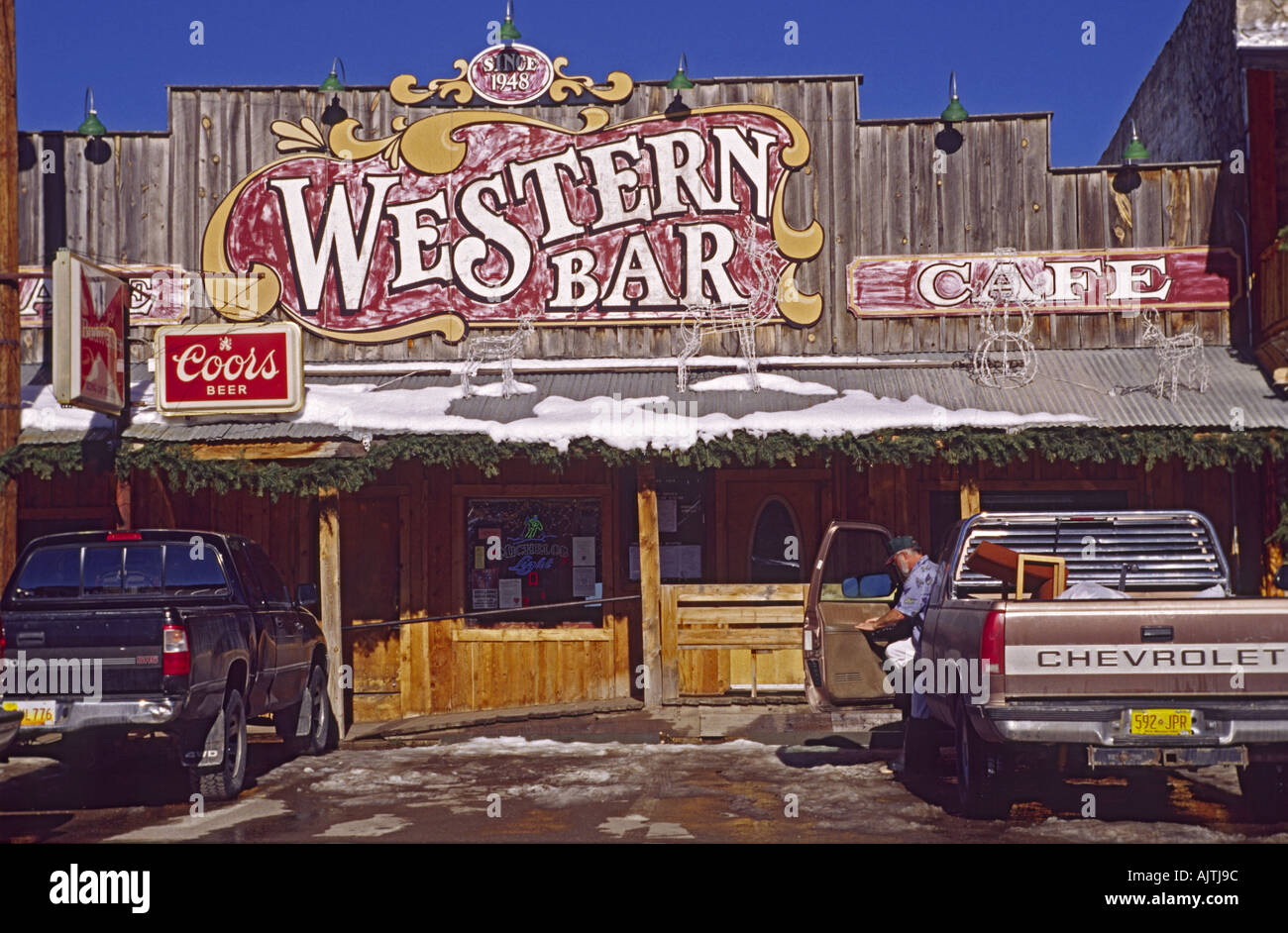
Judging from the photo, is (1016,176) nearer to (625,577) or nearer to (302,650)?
(625,577)

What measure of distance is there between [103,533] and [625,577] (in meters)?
6.85

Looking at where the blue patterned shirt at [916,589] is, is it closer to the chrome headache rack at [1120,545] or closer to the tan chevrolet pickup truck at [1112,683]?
the chrome headache rack at [1120,545]

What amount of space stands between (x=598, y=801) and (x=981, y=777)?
8.76 feet

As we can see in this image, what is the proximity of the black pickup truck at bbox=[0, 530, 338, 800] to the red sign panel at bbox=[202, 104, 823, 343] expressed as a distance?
507cm

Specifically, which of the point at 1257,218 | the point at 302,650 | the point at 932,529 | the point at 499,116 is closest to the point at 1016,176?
the point at 1257,218

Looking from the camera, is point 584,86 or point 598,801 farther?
point 584,86

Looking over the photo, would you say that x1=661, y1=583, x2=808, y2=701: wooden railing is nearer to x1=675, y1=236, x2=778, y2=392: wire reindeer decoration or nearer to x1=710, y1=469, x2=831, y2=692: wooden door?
x1=710, y1=469, x2=831, y2=692: wooden door

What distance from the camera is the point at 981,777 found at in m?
8.85

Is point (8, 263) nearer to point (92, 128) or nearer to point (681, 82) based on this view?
point (92, 128)

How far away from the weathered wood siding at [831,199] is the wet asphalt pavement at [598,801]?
17.8ft

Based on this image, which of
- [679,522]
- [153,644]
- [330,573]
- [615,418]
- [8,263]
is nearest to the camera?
[153,644]

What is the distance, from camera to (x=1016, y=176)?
641 inches

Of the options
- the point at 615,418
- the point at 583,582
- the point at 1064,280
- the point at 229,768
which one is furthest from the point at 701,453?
the point at 229,768
